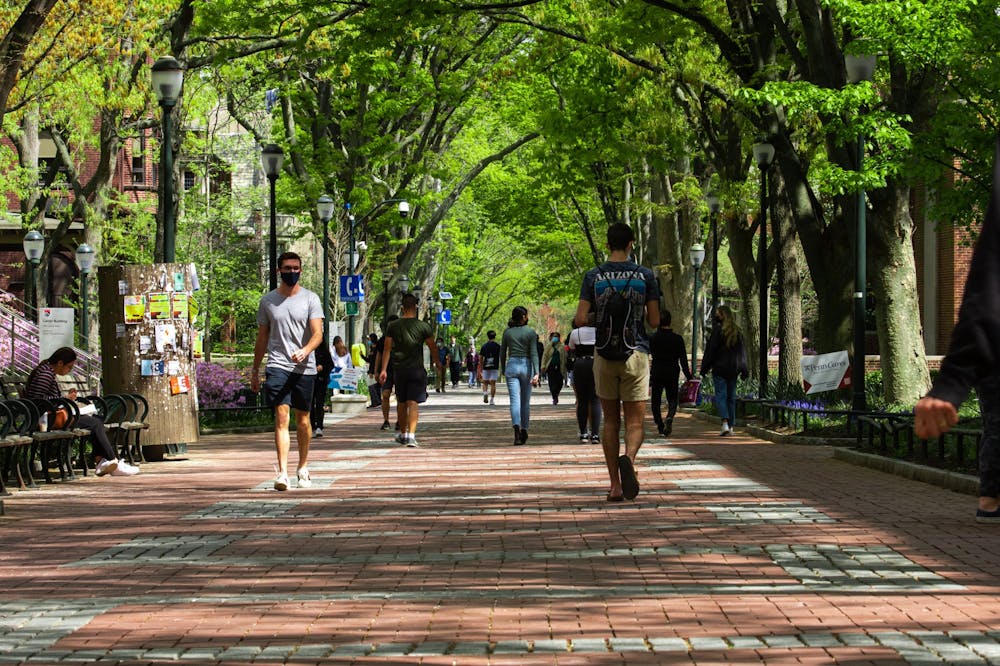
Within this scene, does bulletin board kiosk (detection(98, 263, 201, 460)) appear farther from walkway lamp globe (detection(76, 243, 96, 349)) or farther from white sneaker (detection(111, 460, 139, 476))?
walkway lamp globe (detection(76, 243, 96, 349))

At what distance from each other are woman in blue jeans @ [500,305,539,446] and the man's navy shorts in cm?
746

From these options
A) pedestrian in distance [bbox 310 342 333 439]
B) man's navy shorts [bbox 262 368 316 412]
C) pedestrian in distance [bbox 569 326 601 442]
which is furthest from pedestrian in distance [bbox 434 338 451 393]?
man's navy shorts [bbox 262 368 316 412]

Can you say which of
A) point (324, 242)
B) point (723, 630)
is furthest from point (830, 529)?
point (324, 242)

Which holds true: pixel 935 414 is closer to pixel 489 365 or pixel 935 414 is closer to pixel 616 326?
pixel 616 326

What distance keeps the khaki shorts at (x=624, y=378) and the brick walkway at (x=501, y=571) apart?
81 cm

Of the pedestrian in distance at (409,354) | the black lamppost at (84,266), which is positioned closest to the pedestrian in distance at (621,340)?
the pedestrian in distance at (409,354)

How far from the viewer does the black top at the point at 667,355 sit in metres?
22.5

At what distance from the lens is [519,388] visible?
2055 cm

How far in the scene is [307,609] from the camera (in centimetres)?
704

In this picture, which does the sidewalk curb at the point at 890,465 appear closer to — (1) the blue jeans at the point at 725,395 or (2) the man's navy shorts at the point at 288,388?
(1) the blue jeans at the point at 725,395

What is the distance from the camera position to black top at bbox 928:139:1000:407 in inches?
138

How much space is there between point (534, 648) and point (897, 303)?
50.6 ft

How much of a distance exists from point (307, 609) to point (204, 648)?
0.96 m

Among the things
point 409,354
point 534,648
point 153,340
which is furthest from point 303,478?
point 534,648
